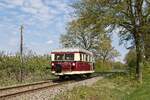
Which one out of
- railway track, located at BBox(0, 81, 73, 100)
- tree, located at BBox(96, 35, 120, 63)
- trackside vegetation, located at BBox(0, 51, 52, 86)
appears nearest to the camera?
railway track, located at BBox(0, 81, 73, 100)

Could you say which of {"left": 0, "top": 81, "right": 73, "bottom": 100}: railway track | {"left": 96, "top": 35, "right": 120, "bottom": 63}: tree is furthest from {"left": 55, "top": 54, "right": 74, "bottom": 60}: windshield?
{"left": 96, "top": 35, "right": 120, "bottom": 63}: tree

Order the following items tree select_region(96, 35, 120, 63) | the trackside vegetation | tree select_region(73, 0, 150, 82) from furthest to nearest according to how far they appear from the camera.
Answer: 1. tree select_region(96, 35, 120, 63)
2. the trackside vegetation
3. tree select_region(73, 0, 150, 82)

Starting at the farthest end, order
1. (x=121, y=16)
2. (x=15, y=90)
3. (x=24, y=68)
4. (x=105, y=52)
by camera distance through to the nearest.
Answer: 1. (x=105, y=52)
2. (x=24, y=68)
3. (x=121, y=16)
4. (x=15, y=90)

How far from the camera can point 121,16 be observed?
3381cm

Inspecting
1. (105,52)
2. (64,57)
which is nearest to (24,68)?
(64,57)

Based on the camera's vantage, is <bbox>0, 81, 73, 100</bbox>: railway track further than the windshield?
No

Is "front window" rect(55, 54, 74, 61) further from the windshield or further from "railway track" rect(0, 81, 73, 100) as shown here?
"railway track" rect(0, 81, 73, 100)

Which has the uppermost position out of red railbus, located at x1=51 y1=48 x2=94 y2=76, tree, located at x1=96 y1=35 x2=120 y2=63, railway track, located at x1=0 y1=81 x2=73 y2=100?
tree, located at x1=96 y1=35 x2=120 y2=63

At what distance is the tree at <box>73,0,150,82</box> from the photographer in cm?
3334

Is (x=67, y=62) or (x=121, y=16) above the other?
(x=121, y=16)

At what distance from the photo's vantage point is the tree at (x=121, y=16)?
1313 inches

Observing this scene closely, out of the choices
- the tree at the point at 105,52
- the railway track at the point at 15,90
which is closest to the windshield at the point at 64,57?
the railway track at the point at 15,90

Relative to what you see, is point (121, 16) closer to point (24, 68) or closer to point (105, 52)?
point (24, 68)

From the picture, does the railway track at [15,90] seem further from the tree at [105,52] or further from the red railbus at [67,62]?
the tree at [105,52]
